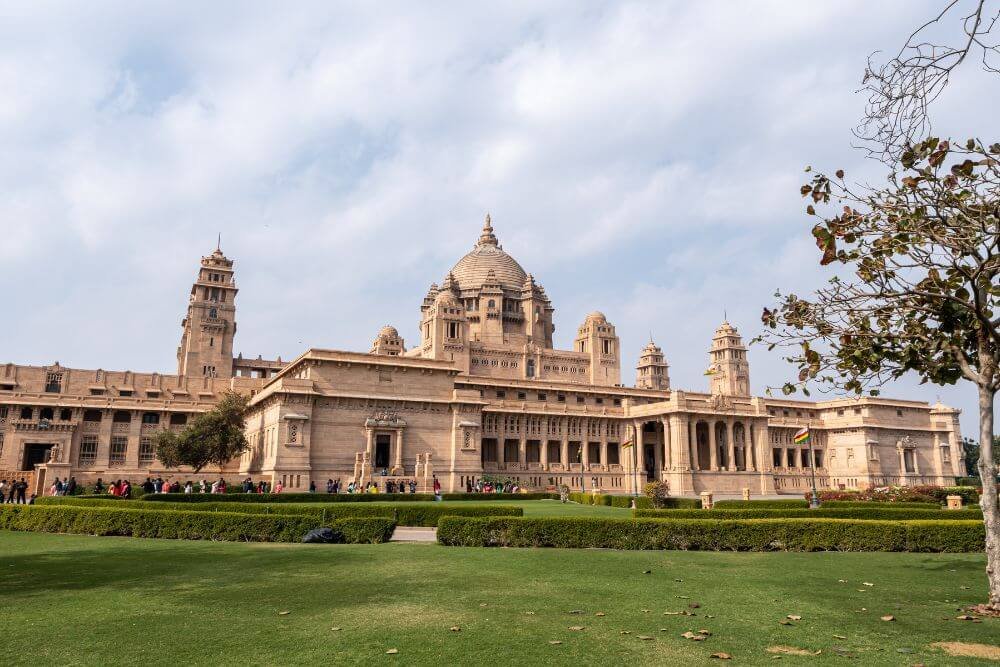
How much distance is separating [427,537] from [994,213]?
59.1 feet

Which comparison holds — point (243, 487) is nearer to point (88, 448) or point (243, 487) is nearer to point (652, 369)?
point (88, 448)

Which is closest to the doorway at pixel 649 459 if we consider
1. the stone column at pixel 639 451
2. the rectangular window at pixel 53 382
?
the stone column at pixel 639 451

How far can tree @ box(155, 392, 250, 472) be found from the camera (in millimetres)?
53781

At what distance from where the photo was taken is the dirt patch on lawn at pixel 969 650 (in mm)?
8516

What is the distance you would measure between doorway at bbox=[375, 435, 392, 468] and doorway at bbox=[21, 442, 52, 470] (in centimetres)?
2790

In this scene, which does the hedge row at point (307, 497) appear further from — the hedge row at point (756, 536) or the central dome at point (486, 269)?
the central dome at point (486, 269)

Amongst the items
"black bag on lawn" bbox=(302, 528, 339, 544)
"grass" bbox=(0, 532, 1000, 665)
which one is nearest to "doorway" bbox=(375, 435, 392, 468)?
"black bag on lawn" bbox=(302, 528, 339, 544)

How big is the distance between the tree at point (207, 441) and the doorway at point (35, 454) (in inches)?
472

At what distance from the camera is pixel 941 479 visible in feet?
277

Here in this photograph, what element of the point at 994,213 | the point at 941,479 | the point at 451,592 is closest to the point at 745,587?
the point at 451,592

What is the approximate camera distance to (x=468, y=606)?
11.2 m

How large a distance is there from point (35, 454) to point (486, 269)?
57.0 meters

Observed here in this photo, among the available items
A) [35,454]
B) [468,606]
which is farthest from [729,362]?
[468,606]

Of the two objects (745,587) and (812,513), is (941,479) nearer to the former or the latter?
(812,513)
